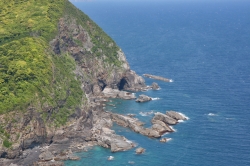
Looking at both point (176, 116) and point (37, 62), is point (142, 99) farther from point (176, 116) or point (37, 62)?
point (37, 62)

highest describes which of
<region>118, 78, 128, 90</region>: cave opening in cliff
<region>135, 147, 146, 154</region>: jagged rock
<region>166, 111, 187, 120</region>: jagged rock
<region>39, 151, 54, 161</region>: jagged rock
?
<region>118, 78, 128, 90</region>: cave opening in cliff

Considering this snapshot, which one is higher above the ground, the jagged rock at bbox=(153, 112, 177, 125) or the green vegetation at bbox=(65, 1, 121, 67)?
the green vegetation at bbox=(65, 1, 121, 67)

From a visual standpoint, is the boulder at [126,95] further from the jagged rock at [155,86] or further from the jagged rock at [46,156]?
the jagged rock at [46,156]

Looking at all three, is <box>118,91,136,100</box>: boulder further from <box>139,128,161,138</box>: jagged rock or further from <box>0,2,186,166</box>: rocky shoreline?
<box>139,128,161,138</box>: jagged rock

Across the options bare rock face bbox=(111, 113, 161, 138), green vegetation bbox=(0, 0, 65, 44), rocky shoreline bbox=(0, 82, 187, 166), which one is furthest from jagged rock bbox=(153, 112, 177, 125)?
green vegetation bbox=(0, 0, 65, 44)

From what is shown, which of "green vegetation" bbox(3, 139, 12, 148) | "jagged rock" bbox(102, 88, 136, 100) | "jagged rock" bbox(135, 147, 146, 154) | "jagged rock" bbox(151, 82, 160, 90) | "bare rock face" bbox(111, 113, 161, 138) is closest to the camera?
"green vegetation" bbox(3, 139, 12, 148)

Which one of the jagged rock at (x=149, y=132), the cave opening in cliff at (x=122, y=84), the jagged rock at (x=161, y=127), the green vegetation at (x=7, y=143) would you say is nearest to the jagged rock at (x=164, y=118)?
the jagged rock at (x=161, y=127)

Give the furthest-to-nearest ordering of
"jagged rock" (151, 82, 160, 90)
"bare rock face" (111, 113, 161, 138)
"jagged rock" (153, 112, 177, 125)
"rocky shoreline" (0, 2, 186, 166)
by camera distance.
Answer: "jagged rock" (151, 82, 160, 90) < "jagged rock" (153, 112, 177, 125) < "bare rock face" (111, 113, 161, 138) < "rocky shoreline" (0, 2, 186, 166)
